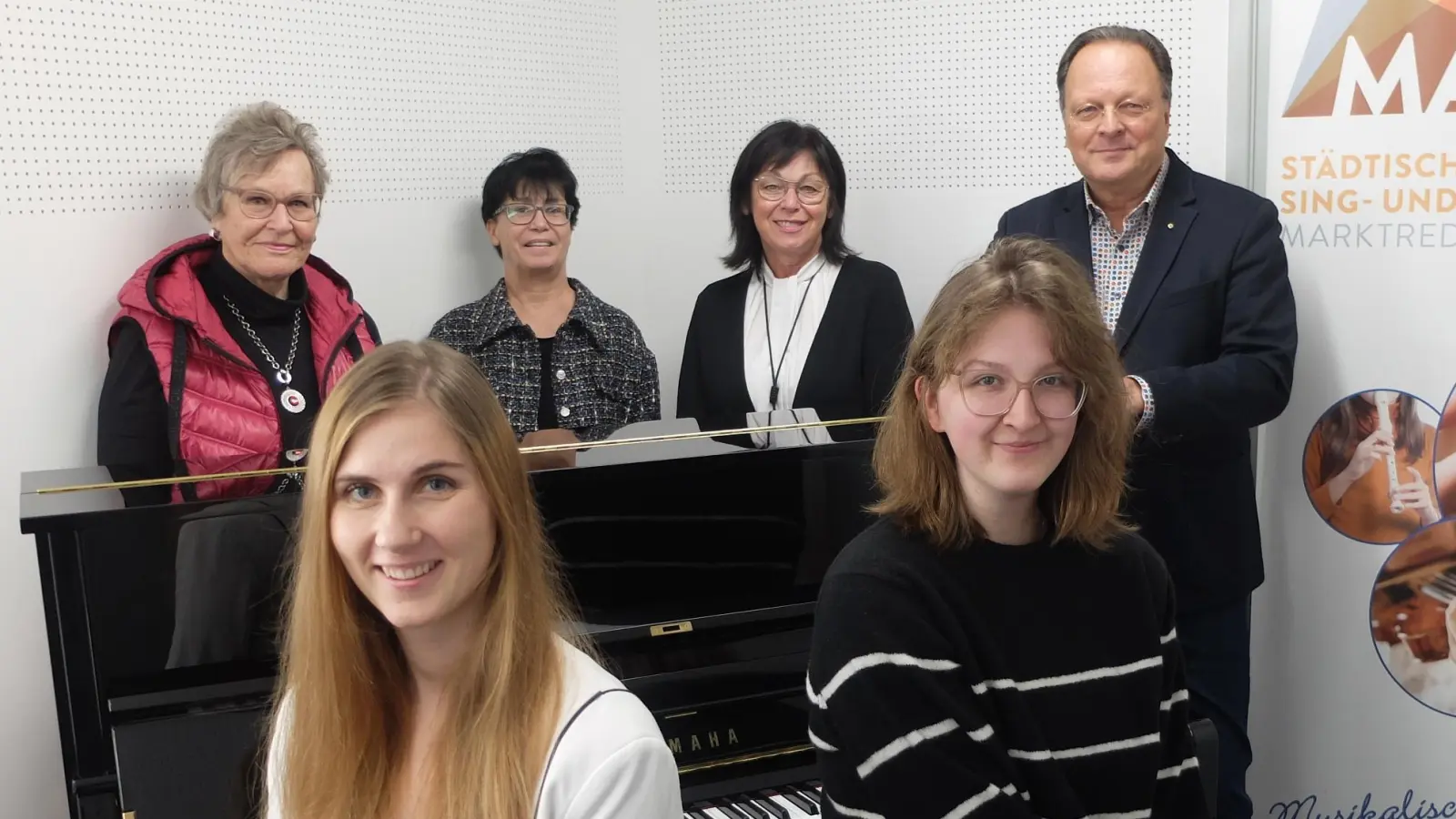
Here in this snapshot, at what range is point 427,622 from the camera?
5.00 feet

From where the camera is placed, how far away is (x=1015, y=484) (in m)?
1.62

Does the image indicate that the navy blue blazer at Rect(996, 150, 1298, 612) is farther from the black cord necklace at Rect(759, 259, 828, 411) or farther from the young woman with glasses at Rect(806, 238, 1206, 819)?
the young woman with glasses at Rect(806, 238, 1206, 819)

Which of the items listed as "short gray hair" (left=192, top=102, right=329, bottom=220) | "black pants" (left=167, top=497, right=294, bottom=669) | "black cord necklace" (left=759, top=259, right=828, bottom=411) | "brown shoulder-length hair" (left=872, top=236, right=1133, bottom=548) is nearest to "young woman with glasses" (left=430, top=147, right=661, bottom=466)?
"black cord necklace" (left=759, top=259, right=828, bottom=411)

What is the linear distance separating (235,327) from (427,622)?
152 centimetres

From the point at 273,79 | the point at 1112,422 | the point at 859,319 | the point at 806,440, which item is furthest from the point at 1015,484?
the point at 273,79

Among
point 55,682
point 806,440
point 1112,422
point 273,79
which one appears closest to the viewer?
point 1112,422

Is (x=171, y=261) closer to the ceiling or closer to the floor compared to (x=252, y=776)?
closer to the ceiling

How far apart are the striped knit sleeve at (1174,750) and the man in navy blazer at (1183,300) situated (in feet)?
3.36

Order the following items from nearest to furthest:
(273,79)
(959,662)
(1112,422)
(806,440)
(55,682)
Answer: (959,662), (1112,422), (55,682), (806,440), (273,79)

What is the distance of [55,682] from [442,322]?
1.74m

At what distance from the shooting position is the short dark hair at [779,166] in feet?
11.1

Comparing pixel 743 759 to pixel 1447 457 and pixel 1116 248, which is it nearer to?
pixel 1116 248

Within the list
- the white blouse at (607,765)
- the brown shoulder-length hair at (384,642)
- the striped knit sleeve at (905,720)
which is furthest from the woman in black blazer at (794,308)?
the white blouse at (607,765)

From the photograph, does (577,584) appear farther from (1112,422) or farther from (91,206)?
(91,206)
